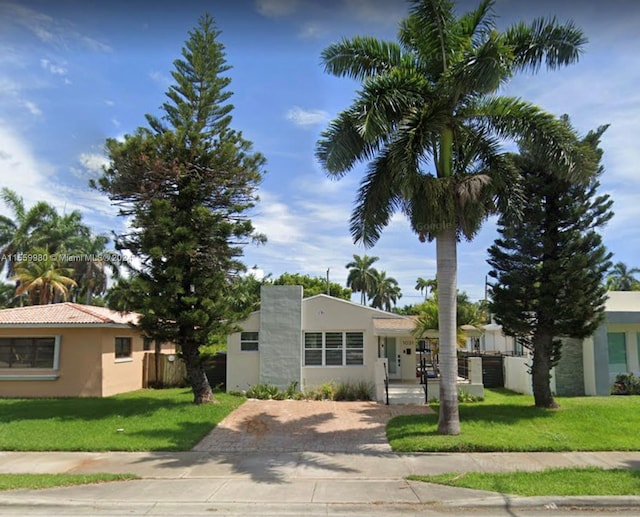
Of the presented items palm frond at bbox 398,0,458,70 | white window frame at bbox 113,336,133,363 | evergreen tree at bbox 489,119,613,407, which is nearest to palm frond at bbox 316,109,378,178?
palm frond at bbox 398,0,458,70

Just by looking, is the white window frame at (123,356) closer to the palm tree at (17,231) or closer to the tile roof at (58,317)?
the tile roof at (58,317)

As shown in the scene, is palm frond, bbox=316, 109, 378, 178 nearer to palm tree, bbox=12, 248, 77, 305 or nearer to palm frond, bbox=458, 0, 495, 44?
palm frond, bbox=458, 0, 495, 44

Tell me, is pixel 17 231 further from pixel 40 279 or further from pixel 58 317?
pixel 58 317

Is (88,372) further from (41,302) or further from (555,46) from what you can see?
(555,46)

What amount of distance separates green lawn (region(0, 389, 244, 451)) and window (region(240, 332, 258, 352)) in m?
2.36

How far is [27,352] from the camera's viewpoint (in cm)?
1986

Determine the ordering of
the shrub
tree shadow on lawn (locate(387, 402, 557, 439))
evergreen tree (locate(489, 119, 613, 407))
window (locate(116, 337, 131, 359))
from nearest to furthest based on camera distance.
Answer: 1. tree shadow on lawn (locate(387, 402, 557, 439))
2. evergreen tree (locate(489, 119, 613, 407))
3. the shrub
4. window (locate(116, 337, 131, 359))

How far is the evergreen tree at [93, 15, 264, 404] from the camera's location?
52.6 feet

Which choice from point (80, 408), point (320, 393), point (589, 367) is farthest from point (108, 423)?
point (589, 367)

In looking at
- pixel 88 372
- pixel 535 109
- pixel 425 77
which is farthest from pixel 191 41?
pixel 88 372

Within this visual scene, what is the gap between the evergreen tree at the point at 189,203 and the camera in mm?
16047

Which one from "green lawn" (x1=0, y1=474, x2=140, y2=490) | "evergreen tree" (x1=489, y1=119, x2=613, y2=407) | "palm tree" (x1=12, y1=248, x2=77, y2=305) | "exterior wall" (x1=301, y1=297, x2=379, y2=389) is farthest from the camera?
"palm tree" (x1=12, y1=248, x2=77, y2=305)

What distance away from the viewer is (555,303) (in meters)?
14.6

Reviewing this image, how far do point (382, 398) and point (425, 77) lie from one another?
10.9m
